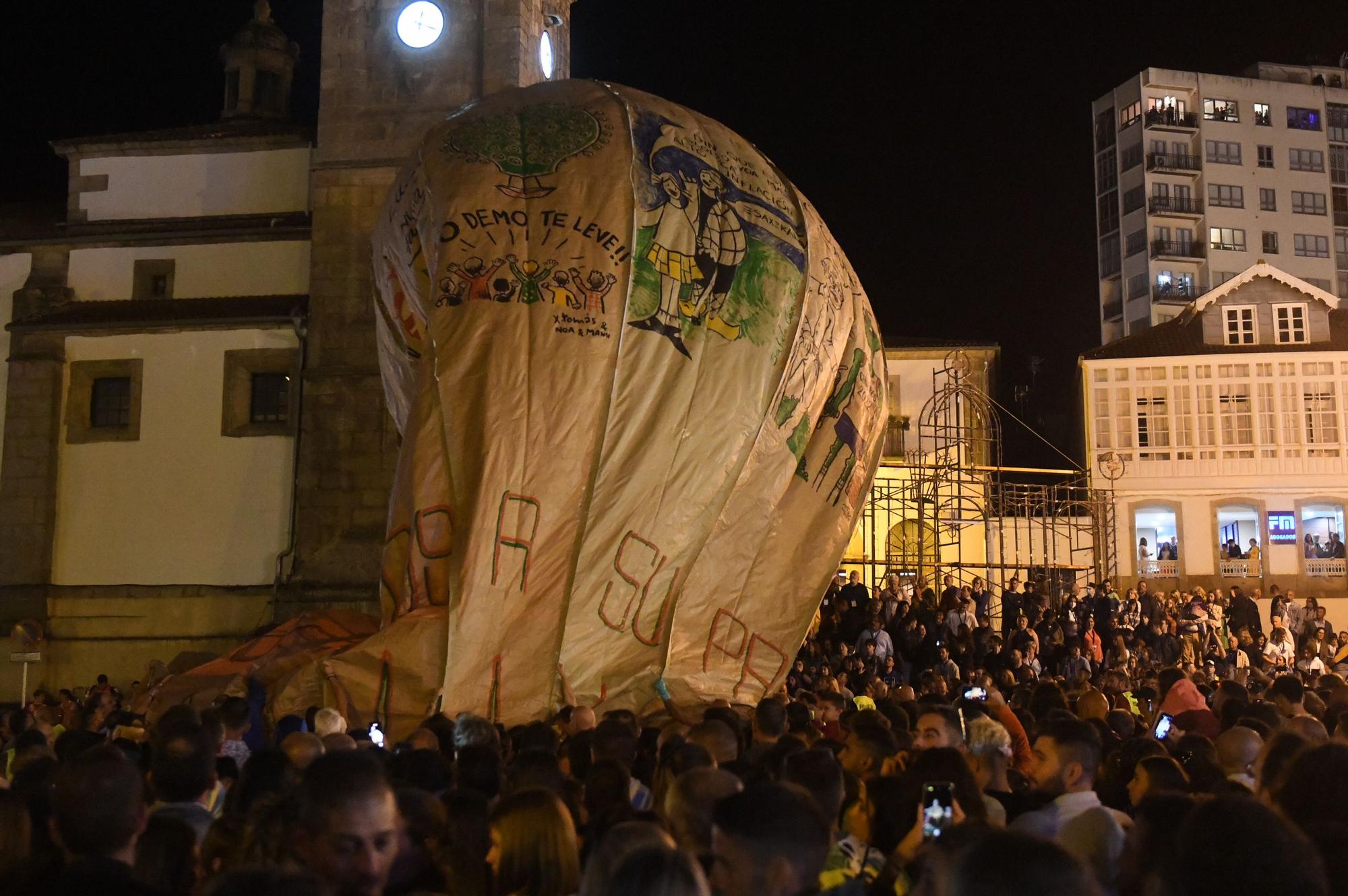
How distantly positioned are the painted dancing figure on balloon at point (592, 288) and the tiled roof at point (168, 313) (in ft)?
41.3

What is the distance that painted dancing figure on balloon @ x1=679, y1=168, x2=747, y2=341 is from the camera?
50.9 ft

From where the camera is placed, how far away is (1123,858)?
15.7ft

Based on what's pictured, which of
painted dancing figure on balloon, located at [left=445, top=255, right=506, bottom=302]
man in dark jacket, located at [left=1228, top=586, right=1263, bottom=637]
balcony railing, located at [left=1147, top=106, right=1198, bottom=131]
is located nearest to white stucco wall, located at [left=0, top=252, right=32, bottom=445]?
painted dancing figure on balloon, located at [left=445, top=255, right=506, bottom=302]

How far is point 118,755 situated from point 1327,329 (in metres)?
40.2

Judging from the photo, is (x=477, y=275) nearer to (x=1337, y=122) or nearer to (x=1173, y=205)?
(x=1173, y=205)

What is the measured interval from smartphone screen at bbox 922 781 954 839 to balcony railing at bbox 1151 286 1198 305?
6216cm

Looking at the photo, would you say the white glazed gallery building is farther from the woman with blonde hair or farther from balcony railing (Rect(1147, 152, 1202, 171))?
the woman with blonde hair

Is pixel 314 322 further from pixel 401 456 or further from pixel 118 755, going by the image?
pixel 118 755

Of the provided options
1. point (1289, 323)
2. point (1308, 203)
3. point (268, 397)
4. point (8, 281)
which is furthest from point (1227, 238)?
point (8, 281)

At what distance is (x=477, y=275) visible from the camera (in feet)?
49.0

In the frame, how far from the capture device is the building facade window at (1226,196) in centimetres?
6425

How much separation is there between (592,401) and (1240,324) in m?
30.1

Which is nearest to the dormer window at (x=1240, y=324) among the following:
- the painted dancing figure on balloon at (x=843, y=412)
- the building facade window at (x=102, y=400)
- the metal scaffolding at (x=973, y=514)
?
the metal scaffolding at (x=973, y=514)

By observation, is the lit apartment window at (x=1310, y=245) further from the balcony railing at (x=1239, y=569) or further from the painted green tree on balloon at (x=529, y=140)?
the painted green tree on balloon at (x=529, y=140)
